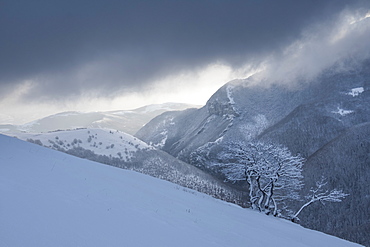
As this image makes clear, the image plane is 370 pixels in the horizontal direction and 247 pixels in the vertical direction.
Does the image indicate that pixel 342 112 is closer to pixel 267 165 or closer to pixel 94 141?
pixel 94 141

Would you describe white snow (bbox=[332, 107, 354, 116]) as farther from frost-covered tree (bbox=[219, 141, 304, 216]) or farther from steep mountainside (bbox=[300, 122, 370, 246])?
frost-covered tree (bbox=[219, 141, 304, 216])

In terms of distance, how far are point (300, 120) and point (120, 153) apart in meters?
105

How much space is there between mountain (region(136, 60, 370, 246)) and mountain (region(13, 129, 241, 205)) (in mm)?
22338

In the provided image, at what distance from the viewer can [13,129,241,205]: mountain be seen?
64.8 meters

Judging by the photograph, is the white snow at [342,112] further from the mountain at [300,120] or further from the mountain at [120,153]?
the mountain at [120,153]

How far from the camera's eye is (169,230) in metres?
5.81

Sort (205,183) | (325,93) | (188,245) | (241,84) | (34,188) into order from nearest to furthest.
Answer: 1. (188,245)
2. (34,188)
3. (205,183)
4. (325,93)
5. (241,84)

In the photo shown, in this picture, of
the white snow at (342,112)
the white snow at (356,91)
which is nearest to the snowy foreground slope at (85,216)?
the white snow at (342,112)

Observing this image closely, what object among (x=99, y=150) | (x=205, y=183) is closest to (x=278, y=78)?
(x=205, y=183)

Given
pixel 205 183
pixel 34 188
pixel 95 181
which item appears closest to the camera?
pixel 34 188

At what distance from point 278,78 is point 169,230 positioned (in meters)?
193

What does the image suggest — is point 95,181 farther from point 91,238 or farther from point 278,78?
point 278,78

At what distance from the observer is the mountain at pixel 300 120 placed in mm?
98750

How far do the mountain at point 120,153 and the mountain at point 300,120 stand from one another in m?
22.3
